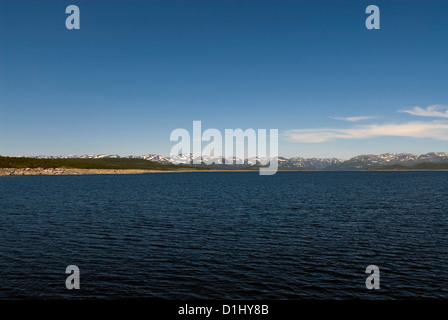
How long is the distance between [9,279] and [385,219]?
210ft

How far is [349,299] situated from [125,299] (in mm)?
19191

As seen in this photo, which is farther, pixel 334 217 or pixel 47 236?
pixel 334 217

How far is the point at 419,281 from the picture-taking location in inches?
1151

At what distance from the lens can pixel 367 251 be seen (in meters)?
39.6

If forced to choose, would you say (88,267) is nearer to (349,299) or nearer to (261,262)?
(261,262)

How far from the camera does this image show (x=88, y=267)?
33.5 metres

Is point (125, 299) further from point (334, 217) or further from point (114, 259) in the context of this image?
point (334, 217)

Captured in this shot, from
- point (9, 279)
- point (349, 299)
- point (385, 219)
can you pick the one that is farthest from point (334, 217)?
point (9, 279)

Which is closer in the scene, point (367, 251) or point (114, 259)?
point (114, 259)

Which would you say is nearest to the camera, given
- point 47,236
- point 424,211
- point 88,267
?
point 88,267
